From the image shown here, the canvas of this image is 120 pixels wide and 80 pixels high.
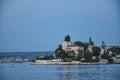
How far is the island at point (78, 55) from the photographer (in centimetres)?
4250

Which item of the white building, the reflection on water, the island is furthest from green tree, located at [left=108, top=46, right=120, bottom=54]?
the reflection on water

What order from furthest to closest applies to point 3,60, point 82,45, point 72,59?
point 3,60
point 82,45
point 72,59

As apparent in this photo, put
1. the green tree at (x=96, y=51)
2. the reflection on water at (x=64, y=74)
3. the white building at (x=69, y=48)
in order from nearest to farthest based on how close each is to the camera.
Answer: the reflection on water at (x=64, y=74), the green tree at (x=96, y=51), the white building at (x=69, y=48)

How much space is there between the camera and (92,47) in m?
44.3

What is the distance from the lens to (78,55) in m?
43.6

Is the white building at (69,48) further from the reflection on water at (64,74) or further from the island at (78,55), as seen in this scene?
the reflection on water at (64,74)

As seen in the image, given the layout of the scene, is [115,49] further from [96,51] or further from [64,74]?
[64,74]

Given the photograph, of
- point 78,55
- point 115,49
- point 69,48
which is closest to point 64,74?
point 78,55

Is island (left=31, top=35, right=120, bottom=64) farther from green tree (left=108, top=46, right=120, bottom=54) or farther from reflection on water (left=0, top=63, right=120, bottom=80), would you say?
reflection on water (left=0, top=63, right=120, bottom=80)

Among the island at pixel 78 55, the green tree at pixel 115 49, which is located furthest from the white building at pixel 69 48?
the green tree at pixel 115 49

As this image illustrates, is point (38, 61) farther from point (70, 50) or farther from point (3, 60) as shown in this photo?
point (3, 60)

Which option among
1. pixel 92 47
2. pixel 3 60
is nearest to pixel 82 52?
pixel 92 47

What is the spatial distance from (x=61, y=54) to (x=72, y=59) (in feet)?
3.45

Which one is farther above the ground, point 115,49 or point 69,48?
point 115,49
